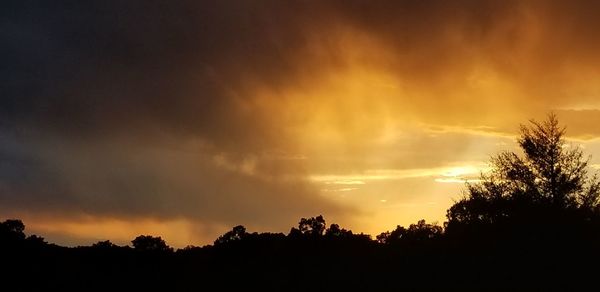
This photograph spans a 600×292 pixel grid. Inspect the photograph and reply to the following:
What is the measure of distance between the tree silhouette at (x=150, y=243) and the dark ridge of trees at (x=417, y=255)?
292mm

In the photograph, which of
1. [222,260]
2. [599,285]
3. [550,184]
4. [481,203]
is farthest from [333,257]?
[599,285]

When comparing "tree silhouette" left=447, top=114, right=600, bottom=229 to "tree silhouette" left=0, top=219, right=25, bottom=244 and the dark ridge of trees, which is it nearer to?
the dark ridge of trees

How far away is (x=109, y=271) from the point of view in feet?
152

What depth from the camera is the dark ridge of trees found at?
36250 mm

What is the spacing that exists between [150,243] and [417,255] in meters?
29.8

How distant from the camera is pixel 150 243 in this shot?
63656mm

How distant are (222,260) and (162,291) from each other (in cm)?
1343

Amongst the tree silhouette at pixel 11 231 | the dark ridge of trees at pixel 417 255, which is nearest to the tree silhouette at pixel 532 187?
the dark ridge of trees at pixel 417 255

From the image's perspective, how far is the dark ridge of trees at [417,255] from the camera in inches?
1427

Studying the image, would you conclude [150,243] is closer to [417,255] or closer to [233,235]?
[233,235]

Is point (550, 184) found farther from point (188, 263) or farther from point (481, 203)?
point (188, 263)

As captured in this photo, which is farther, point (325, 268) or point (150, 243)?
point (150, 243)

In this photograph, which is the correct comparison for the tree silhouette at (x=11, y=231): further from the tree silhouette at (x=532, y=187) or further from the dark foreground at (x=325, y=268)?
the tree silhouette at (x=532, y=187)

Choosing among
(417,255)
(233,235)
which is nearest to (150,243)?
(233,235)
